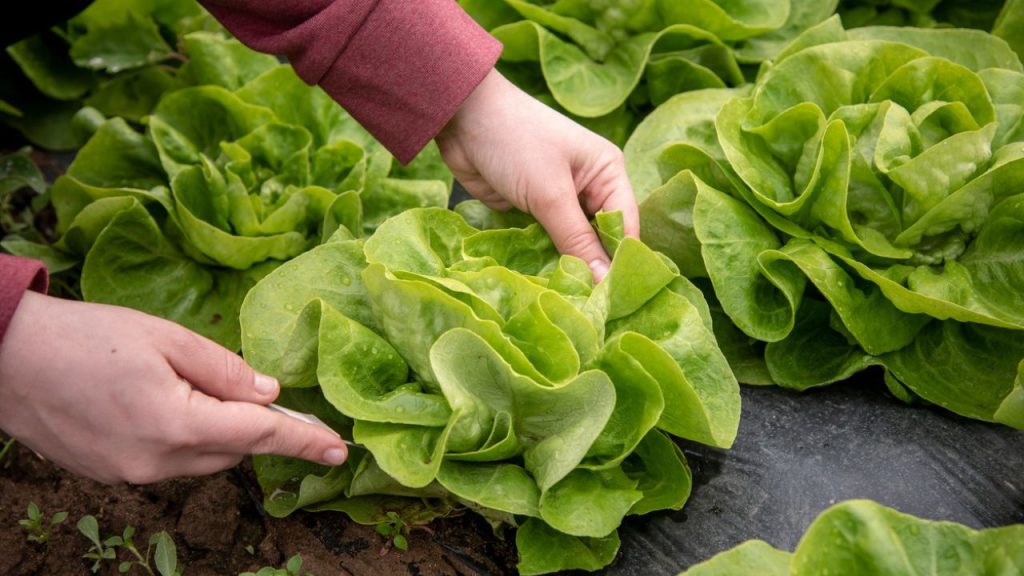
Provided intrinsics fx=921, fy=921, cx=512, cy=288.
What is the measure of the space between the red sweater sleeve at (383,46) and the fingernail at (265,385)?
72cm

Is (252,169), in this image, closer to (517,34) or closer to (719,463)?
(517,34)

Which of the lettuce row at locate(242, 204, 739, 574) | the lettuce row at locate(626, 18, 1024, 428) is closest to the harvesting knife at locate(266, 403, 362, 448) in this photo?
the lettuce row at locate(242, 204, 739, 574)

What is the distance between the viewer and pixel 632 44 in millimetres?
2854

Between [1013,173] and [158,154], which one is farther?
[158,154]

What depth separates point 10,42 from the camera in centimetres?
263

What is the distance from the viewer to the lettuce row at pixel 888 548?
1.53m

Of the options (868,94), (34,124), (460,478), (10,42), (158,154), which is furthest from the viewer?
(34,124)

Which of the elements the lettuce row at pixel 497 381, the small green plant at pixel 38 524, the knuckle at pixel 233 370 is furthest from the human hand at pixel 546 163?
the small green plant at pixel 38 524

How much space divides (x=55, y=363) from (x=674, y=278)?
48.8 inches

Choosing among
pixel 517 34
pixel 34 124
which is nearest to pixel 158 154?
pixel 34 124

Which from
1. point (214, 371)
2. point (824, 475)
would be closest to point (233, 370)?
point (214, 371)

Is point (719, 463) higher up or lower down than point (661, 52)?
lower down

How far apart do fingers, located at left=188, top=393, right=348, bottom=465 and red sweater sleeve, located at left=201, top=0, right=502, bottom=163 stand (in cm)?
78

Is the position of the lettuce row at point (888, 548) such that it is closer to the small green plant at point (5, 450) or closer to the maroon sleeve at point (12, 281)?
the maroon sleeve at point (12, 281)
